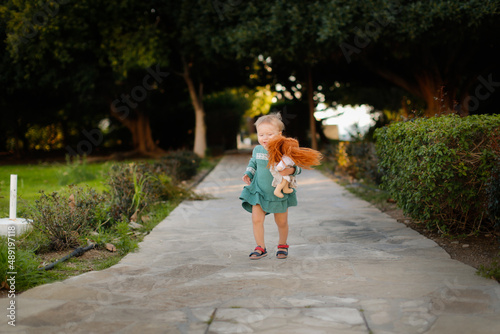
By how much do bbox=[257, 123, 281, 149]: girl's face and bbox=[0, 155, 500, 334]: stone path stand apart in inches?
47.6

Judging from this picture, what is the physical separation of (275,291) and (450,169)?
2.68 metres

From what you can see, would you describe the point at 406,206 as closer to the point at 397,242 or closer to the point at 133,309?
the point at 397,242

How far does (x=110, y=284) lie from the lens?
14.4 ft

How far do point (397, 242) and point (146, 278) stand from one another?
9.62ft

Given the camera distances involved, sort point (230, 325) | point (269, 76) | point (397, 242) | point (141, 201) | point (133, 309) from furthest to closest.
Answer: point (269, 76), point (141, 201), point (397, 242), point (133, 309), point (230, 325)

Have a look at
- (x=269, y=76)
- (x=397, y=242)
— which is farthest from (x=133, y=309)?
(x=269, y=76)

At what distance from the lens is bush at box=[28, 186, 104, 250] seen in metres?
5.77

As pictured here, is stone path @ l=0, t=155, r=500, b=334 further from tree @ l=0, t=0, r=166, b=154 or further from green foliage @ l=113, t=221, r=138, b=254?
tree @ l=0, t=0, r=166, b=154

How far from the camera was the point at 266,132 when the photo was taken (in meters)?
5.37

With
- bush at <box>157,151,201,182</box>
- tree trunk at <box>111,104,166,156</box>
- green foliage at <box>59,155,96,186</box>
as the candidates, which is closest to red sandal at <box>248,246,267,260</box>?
bush at <box>157,151,201,182</box>
